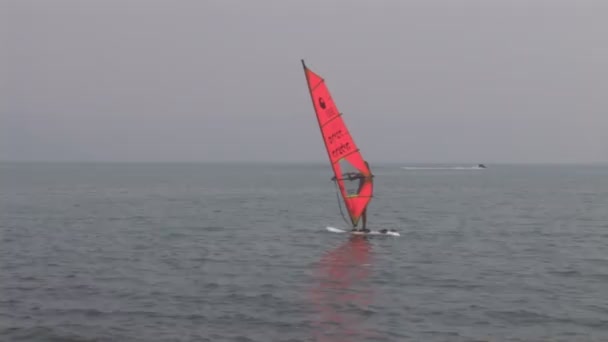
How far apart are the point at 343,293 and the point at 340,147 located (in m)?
17.0

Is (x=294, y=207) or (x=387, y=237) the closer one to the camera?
(x=387, y=237)

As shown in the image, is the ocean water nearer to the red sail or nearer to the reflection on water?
the reflection on water

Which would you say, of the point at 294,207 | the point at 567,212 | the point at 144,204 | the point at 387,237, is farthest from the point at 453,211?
the point at 144,204

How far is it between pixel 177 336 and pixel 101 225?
3749cm

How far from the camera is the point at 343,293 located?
28.1 meters

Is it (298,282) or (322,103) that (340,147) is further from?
(298,282)

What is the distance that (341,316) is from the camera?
2402 centimetres

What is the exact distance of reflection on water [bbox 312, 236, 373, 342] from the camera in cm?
2211

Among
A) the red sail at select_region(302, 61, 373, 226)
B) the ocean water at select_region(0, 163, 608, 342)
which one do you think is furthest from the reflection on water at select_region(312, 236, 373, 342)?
the red sail at select_region(302, 61, 373, 226)

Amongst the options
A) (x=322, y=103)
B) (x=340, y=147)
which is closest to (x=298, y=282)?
(x=340, y=147)

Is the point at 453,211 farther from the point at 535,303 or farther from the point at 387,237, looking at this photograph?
the point at 535,303

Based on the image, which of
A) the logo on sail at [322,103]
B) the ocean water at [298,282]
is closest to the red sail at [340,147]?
the logo on sail at [322,103]

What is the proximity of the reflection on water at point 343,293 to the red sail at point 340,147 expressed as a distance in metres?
4.58

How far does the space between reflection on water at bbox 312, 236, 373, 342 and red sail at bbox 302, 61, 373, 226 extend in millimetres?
4579
